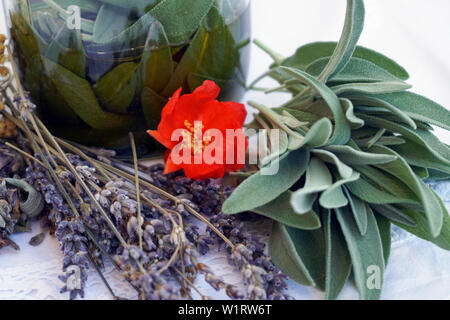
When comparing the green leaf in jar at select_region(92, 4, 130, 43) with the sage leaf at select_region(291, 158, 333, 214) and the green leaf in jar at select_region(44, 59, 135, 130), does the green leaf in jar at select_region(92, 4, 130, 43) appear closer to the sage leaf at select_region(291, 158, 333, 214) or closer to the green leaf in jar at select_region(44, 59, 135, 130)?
the green leaf in jar at select_region(44, 59, 135, 130)

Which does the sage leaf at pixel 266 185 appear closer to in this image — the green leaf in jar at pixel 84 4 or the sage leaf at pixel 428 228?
the sage leaf at pixel 428 228

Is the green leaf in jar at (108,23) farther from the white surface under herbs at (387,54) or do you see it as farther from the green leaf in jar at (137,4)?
the white surface under herbs at (387,54)

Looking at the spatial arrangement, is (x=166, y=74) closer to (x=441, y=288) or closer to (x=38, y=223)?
(x=38, y=223)

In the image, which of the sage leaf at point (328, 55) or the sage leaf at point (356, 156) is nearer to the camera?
the sage leaf at point (356, 156)

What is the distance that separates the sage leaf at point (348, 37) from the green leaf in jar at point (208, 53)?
0.10 meters

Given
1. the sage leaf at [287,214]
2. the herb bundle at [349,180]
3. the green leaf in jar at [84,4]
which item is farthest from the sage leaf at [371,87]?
the green leaf in jar at [84,4]

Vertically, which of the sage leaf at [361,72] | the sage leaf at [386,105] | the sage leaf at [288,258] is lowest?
the sage leaf at [288,258]

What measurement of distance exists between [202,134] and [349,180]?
153 millimetres

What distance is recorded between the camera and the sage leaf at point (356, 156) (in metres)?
0.40

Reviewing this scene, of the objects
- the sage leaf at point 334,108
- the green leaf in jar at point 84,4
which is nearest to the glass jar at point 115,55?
the green leaf in jar at point 84,4

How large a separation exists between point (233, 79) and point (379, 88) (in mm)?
173

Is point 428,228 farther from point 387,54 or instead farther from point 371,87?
point 387,54

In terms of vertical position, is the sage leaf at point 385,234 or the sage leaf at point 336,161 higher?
the sage leaf at point 336,161
